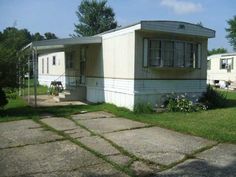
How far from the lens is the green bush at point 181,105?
40.1 feet

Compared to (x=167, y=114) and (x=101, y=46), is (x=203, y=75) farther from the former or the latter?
(x=101, y=46)

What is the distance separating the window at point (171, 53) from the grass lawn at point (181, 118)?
6.51ft

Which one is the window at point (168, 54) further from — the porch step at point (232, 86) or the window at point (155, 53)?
the porch step at point (232, 86)

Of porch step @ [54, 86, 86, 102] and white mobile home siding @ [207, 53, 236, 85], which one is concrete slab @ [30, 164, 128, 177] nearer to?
porch step @ [54, 86, 86, 102]

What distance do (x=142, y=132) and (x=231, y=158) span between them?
273cm

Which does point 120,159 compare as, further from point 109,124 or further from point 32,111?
point 32,111

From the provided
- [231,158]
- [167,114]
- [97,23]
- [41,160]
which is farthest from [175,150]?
[97,23]

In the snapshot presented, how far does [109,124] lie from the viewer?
31.7ft

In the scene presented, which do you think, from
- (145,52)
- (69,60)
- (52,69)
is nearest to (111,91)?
(145,52)

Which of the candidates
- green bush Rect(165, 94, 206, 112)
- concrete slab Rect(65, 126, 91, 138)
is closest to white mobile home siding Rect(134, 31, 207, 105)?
green bush Rect(165, 94, 206, 112)

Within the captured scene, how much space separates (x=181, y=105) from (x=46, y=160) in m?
7.27

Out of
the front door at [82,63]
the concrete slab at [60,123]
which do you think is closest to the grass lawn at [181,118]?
the concrete slab at [60,123]

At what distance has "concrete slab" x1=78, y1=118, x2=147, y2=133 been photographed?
8.87 m

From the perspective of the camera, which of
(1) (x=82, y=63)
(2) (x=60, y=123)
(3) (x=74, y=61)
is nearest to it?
(2) (x=60, y=123)
